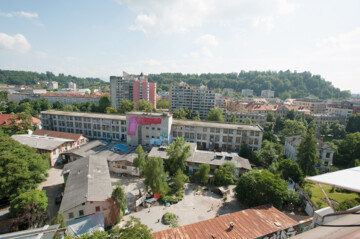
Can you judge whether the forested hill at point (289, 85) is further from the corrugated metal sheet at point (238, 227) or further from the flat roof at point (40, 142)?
the corrugated metal sheet at point (238, 227)

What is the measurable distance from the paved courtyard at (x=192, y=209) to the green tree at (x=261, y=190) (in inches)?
77.8

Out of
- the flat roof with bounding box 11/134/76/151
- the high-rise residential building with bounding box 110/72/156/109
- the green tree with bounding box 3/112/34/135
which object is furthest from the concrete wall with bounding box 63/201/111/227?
the high-rise residential building with bounding box 110/72/156/109

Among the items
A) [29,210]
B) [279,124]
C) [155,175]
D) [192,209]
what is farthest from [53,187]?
[279,124]

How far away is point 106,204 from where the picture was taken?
65.6 ft

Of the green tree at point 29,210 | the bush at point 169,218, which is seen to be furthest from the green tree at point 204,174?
the green tree at point 29,210

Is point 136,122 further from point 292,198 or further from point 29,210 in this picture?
point 292,198

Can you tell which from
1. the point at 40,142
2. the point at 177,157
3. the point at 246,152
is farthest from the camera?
the point at 246,152

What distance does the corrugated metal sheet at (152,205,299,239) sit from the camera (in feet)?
55.1

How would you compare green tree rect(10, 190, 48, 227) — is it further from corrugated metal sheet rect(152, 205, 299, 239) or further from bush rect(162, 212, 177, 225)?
bush rect(162, 212, 177, 225)

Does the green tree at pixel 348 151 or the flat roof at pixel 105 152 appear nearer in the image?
the flat roof at pixel 105 152

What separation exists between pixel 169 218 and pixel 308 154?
24.3 m

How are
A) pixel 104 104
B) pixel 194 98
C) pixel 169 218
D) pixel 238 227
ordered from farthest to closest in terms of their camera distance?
pixel 194 98 → pixel 104 104 → pixel 169 218 → pixel 238 227

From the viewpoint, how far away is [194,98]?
76.5 metres

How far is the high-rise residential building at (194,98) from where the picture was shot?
7519 centimetres
